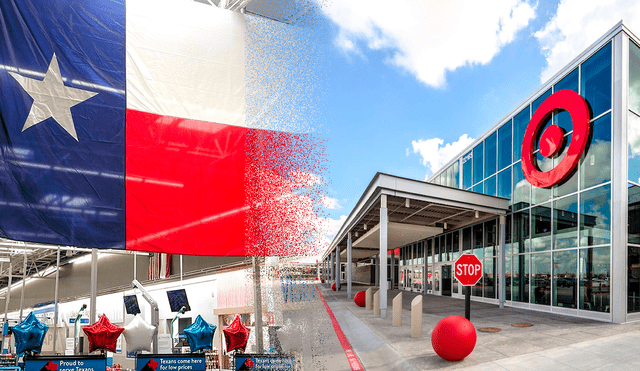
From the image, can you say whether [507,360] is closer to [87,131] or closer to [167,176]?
[167,176]

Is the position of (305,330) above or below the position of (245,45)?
below

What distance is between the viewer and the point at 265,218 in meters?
5.98

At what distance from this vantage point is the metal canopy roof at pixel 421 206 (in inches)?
632

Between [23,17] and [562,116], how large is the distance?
1773cm

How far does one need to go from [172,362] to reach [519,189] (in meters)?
17.8

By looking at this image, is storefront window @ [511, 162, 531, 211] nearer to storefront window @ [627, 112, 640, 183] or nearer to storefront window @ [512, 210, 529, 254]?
storefront window @ [512, 210, 529, 254]

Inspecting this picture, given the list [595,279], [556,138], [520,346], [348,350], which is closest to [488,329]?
[520,346]

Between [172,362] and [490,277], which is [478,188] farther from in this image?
[172,362]

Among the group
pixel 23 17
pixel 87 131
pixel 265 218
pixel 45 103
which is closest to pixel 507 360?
pixel 265 218

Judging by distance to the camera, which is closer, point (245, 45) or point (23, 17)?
point (23, 17)

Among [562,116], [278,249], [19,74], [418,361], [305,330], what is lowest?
[305,330]

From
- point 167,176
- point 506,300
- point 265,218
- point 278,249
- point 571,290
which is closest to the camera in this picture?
point 167,176

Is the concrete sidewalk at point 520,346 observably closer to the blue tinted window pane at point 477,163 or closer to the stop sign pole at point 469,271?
the stop sign pole at point 469,271

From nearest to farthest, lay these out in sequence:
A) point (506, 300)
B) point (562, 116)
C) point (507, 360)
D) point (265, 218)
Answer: point (265, 218)
point (507, 360)
point (562, 116)
point (506, 300)
